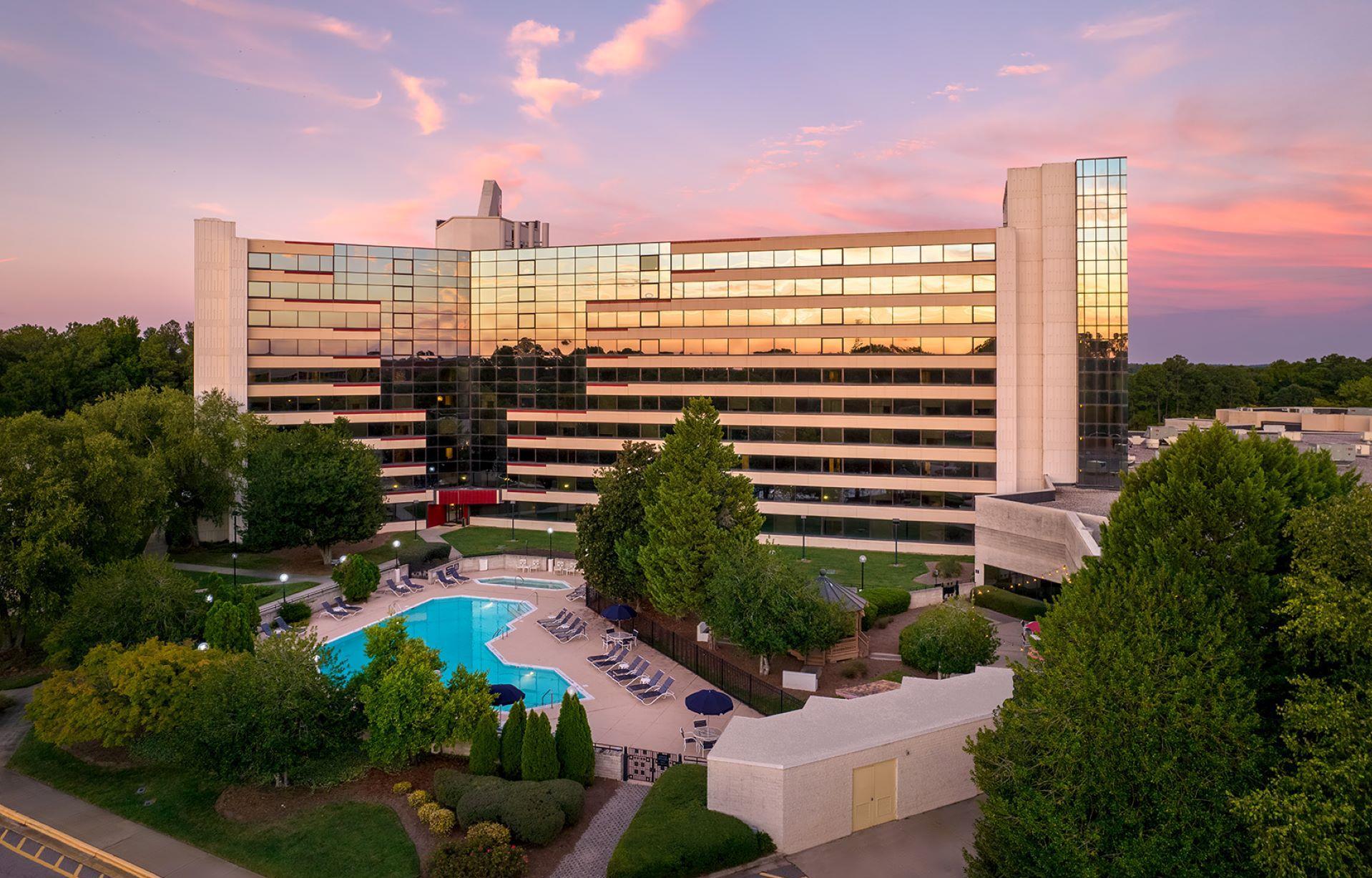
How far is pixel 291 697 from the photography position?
2292 centimetres

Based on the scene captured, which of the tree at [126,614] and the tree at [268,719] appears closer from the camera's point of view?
the tree at [268,719]

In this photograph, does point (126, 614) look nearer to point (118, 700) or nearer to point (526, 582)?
Result: point (118, 700)

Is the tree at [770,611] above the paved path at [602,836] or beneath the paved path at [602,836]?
above

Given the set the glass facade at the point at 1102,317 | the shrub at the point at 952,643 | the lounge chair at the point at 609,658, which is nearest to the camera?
the shrub at the point at 952,643

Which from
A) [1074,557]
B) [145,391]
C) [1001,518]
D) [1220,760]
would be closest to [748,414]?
[1001,518]

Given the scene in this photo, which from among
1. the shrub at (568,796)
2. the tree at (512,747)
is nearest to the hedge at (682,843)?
the shrub at (568,796)

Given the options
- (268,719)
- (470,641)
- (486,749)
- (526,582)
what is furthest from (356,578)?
(486,749)

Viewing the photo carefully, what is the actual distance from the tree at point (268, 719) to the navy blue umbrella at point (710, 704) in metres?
10.4

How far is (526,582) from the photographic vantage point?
48969 millimetres

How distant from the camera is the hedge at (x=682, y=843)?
17.9 metres

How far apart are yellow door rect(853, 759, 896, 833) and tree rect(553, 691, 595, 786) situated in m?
7.60

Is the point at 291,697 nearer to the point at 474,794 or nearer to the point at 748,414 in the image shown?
the point at 474,794

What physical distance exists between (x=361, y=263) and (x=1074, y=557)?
176ft

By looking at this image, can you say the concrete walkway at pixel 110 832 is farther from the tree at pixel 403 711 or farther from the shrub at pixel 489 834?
the shrub at pixel 489 834
